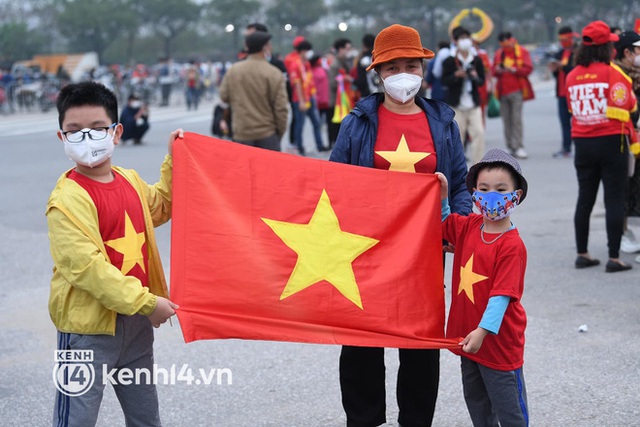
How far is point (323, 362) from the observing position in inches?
219

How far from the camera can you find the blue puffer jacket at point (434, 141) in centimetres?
416

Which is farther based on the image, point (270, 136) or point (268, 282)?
point (270, 136)

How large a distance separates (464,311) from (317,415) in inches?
49.6

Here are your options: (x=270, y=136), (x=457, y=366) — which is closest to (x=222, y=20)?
(x=270, y=136)

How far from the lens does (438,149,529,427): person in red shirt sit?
12.1 feet

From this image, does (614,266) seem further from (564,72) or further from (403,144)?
(564,72)

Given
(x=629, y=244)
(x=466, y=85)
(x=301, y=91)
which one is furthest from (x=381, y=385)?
(x=301, y=91)

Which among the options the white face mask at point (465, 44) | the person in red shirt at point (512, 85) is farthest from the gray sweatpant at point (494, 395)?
the person in red shirt at point (512, 85)

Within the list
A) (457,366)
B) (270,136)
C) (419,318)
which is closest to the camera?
(419,318)

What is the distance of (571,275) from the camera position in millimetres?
7516

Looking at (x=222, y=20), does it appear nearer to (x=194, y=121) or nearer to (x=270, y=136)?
(x=194, y=121)

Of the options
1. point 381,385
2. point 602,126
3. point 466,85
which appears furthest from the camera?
point 466,85

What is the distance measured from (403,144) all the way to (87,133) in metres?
1.35

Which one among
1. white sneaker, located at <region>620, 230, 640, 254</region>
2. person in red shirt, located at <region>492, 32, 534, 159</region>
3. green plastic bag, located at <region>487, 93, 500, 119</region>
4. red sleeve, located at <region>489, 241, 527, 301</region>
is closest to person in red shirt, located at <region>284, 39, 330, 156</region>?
green plastic bag, located at <region>487, 93, 500, 119</region>
